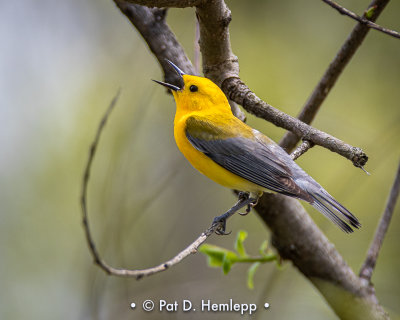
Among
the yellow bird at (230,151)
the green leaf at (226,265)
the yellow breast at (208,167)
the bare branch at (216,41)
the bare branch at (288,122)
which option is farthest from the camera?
the yellow breast at (208,167)

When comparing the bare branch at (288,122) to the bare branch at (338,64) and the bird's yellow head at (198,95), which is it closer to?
the bird's yellow head at (198,95)

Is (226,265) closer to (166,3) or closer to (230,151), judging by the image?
(230,151)

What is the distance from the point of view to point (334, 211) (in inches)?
112

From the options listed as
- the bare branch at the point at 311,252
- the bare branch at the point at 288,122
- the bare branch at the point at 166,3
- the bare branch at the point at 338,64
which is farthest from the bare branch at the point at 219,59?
the bare branch at the point at 311,252

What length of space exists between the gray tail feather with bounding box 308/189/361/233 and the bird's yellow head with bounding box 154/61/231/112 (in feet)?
3.20

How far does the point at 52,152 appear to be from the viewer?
19.4 feet

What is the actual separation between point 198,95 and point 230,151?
54 cm

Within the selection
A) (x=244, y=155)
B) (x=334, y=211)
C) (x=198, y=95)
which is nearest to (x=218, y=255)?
(x=244, y=155)

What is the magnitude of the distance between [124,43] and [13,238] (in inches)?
111

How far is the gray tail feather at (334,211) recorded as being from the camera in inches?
106

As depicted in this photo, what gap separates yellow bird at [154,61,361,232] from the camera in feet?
9.85

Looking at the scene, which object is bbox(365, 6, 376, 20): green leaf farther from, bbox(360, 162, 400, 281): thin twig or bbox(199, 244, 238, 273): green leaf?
bbox(199, 244, 238, 273): green leaf

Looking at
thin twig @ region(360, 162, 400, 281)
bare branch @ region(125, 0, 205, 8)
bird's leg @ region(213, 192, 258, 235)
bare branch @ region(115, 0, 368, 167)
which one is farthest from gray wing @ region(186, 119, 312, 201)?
bare branch @ region(125, 0, 205, 8)

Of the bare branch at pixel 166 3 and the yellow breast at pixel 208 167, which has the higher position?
the bare branch at pixel 166 3
